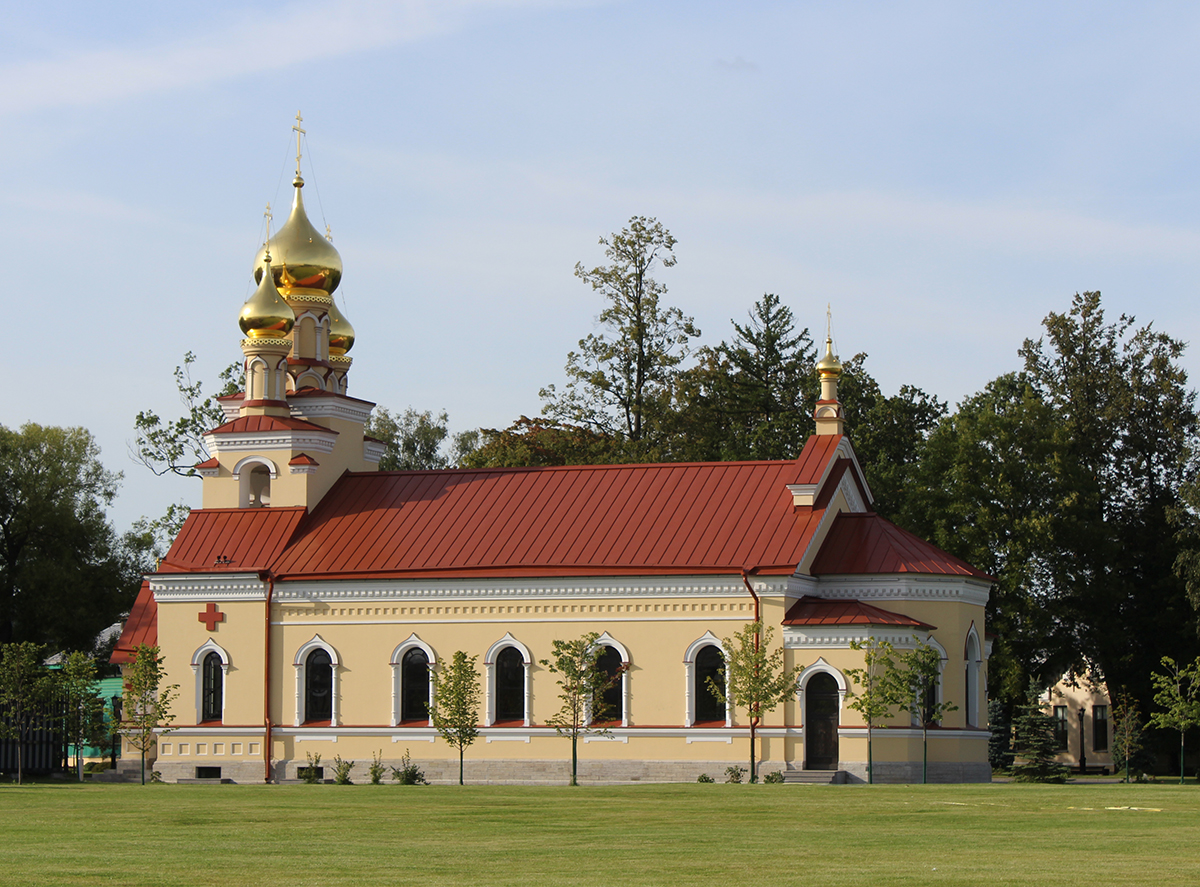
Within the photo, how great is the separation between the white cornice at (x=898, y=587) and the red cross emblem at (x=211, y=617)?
14790 millimetres

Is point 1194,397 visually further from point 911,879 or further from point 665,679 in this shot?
point 911,879

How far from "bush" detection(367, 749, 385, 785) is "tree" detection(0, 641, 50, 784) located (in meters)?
7.96

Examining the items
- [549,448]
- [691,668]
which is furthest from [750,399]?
[691,668]

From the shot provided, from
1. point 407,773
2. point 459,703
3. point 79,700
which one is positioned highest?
point 459,703

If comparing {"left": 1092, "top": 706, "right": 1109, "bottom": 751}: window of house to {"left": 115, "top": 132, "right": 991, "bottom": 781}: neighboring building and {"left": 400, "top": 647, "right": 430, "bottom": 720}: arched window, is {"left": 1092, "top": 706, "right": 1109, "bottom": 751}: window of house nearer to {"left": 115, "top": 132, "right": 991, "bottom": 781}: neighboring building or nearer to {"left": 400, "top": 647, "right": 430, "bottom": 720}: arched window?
{"left": 115, "top": 132, "right": 991, "bottom": 781}: neighboring building

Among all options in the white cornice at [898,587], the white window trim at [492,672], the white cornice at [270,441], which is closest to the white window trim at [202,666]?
the white cornice at [270,441]

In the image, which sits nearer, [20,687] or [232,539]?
[20,687]

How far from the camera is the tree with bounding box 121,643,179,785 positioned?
41344mm

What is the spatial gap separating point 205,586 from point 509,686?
8342mm

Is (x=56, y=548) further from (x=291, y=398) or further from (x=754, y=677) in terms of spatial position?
(x=754, y=677)

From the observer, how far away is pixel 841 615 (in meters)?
38.8

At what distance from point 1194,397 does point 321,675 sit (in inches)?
1113

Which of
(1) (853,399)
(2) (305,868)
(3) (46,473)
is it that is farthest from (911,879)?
(3) (46,473)

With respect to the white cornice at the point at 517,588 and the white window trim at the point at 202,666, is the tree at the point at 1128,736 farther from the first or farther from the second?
the white window trim at the point at 202,666
